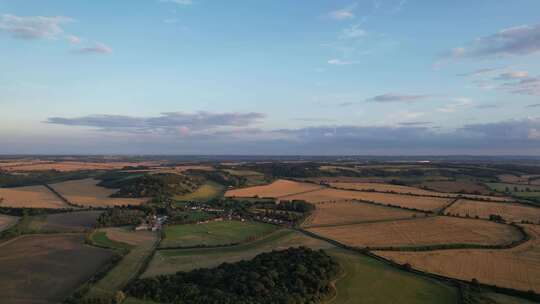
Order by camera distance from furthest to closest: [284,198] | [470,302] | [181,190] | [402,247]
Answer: [181,190]
[284,198]
[402,247]
[470,302]

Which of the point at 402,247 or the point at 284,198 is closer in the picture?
the point at 402,247

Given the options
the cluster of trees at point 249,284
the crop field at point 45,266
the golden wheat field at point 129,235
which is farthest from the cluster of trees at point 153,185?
the cluster of trees at point 249,284

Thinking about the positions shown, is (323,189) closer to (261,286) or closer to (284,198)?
(284,198)

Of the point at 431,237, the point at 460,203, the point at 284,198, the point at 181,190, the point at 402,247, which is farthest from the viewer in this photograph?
the point at 181,190

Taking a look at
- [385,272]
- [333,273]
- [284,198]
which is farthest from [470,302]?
[284,198]

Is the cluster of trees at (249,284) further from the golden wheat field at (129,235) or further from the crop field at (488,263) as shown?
the golden wheat field at (129,235)

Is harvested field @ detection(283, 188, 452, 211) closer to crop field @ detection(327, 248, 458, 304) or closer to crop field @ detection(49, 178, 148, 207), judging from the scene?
crop field @ detection(49, 178, 148, 207)

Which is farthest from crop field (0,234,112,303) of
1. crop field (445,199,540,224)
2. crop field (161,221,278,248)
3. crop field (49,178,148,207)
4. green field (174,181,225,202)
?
crop field (445,199,540,224)

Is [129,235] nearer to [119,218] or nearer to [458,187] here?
[119,218]
